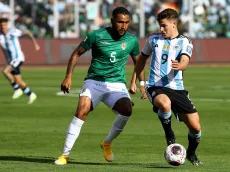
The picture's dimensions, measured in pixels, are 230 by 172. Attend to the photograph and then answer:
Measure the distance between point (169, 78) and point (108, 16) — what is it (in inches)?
1347

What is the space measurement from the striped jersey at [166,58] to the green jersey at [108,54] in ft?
2.10

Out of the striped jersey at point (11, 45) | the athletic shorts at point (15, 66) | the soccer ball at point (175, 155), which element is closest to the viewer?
the soccer ball at point (175, 155)

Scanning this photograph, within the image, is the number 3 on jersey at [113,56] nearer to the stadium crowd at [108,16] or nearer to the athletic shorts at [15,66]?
→ the athletic shorts at [15,66]

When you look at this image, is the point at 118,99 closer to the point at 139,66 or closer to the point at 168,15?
the point at 139,66

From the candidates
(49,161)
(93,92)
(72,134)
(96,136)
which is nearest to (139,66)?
(93,92)

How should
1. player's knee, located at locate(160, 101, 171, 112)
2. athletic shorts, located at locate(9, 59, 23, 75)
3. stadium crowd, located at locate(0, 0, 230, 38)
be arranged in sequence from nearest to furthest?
player's knee, located at locate(160, 101, 171, 112), athletic shorts, located at locate(9, 59, 23, 75), stadium crowd, located at locate(0, 0, 230, 38)

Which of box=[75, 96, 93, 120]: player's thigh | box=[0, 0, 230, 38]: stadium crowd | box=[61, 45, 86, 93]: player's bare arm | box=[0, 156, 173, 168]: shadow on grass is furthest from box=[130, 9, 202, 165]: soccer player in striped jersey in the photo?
box=[0, 0, 230, 38]: stadium crowd

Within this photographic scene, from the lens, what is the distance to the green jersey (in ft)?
40.5

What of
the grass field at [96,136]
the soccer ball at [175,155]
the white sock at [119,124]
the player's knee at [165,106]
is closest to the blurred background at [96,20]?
the grass field at [96,136]

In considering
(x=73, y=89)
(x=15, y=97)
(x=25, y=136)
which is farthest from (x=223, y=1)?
(x=25, y=136)

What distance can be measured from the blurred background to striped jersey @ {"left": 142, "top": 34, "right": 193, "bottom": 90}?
2986cm

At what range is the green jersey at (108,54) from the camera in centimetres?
1234

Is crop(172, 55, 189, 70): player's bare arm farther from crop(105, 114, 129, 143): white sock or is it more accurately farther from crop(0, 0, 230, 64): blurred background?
crop(0, 0, 230, 64): blurred background

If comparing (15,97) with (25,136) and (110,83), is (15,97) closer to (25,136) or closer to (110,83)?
(25,136)
